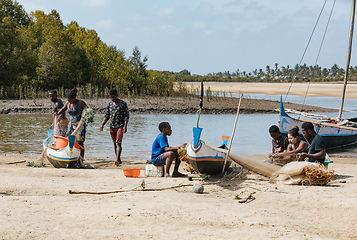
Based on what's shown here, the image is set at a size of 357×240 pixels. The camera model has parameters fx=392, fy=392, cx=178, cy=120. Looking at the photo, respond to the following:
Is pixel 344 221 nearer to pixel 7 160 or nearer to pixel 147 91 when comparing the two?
pixel 7 160

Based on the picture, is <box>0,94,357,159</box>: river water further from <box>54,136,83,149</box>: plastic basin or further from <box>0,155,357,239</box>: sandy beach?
<box>0,155,357,239</box>: sandy beach

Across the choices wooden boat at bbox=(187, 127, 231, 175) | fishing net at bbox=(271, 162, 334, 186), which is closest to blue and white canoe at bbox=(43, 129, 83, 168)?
wooden boat at bbox=(187, 127, 231, 175)

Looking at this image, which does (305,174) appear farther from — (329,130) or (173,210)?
(329,130)

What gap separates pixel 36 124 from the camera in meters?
19.3

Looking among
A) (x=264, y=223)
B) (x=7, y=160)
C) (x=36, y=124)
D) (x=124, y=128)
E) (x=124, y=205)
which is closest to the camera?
(x=264, y=223)

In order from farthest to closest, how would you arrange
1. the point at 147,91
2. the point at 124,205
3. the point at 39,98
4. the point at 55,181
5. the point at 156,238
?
1. the point at 147,91
2. the point at 39,98
3. the point at 55,181
4. the point at 124,205
5. the point at 156,238

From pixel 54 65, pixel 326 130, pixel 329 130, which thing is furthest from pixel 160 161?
pixel 54 65

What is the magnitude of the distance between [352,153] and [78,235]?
12.2m

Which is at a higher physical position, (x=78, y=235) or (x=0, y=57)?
(x=0, y=57)

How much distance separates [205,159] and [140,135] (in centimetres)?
978

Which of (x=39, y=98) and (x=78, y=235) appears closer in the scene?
(x=78, y=235)

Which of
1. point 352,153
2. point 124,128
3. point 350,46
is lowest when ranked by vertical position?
point 352,153

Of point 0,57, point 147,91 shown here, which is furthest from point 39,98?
point 147,91

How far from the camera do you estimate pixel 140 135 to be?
658 inches
